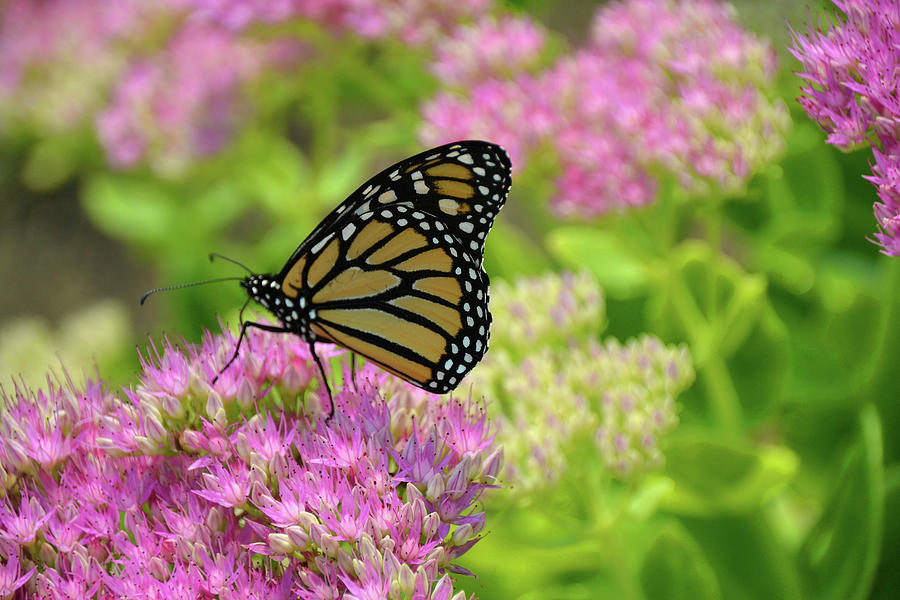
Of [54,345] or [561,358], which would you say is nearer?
[561,358]

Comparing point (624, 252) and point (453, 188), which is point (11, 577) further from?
point (624, 252)

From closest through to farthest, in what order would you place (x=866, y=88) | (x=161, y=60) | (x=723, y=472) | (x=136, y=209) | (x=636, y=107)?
(x=866, y=88)
(x=723, y=472)
(x=636, y=107)
(x=161, y=60)
(x=136, y=209)

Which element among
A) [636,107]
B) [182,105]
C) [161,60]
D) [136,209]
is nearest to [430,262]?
[636,107]

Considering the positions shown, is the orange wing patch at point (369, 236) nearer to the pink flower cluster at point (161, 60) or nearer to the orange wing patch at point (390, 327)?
the orange wing patch at point (390, 327)

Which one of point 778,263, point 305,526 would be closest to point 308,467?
point 305,526

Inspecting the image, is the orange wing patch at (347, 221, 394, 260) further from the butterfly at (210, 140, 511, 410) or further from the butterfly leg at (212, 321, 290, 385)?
the butterfly leg at (212, 321, 290, 385)

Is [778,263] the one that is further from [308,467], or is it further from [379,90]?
[308,467]

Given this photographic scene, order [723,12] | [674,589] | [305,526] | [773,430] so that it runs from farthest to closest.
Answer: [773,430] → [723,12] → [674,589] → [305,526]

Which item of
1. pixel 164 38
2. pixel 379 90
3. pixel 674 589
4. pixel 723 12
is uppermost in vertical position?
pixel 164 38
